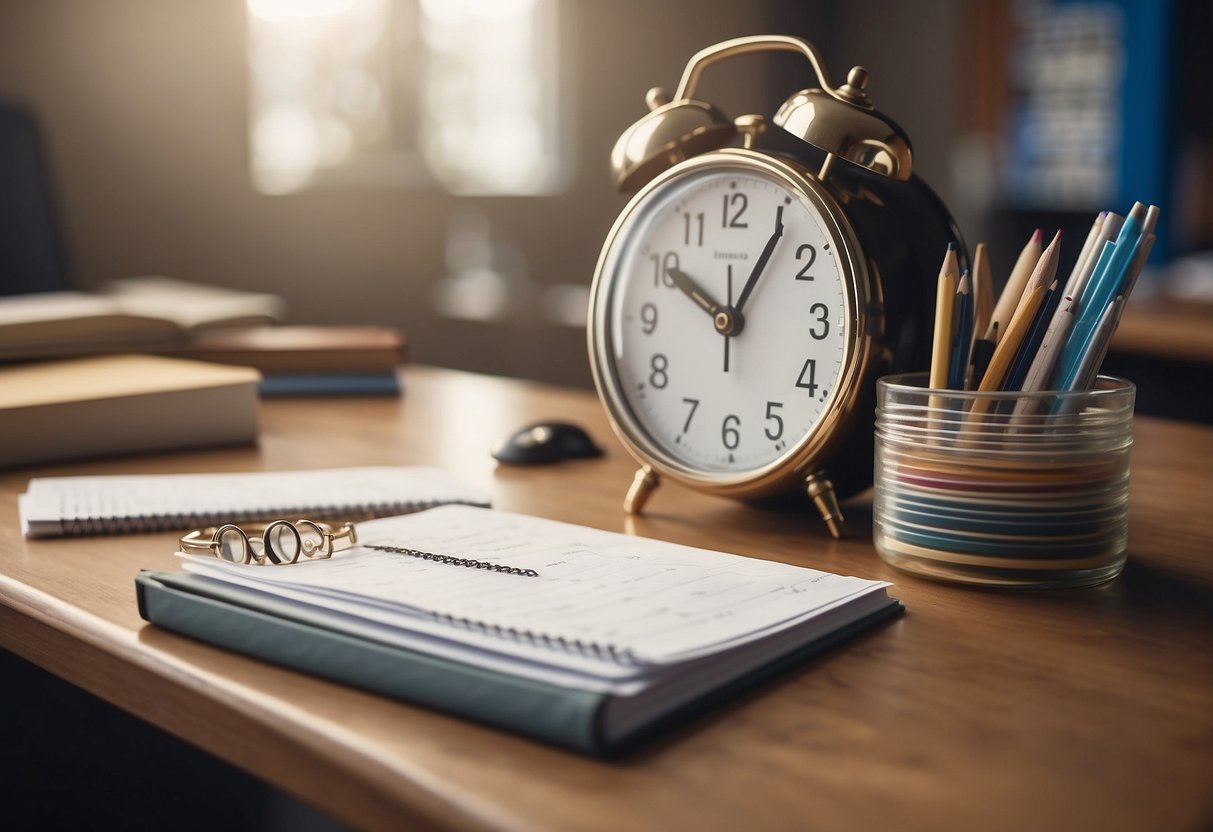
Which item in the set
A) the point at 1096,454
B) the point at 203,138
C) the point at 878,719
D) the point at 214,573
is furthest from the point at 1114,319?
the point at 203,138

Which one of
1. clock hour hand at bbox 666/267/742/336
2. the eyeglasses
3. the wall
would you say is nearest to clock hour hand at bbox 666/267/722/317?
clock hour hand at bbox 666/267/742/336

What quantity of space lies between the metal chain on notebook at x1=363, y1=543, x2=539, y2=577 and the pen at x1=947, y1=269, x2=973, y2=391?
29cm

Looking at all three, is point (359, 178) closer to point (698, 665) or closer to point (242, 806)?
point (242, 806)

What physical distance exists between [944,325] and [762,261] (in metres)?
0.17

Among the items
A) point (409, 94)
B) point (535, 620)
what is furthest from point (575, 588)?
point (409, 94)

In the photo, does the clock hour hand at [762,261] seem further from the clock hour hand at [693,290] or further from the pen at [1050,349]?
the pen at [1050,349]

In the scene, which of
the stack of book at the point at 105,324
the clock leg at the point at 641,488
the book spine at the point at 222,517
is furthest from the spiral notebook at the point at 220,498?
the stack of book at the point at 105,324

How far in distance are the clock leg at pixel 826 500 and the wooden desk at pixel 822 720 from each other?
17mm

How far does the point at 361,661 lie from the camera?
0.54m

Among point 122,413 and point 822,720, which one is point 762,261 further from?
point 122,413

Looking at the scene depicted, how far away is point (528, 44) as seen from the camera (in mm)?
4465

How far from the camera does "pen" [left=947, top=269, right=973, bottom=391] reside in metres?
0.73

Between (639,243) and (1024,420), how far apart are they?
0.35 meters

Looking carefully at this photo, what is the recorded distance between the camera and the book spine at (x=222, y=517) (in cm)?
83
